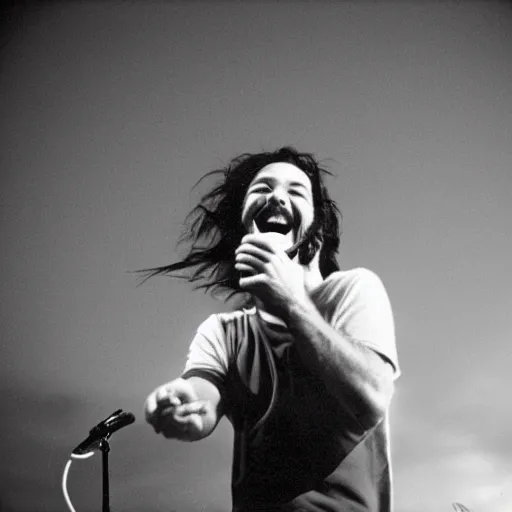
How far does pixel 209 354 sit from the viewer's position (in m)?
2.45

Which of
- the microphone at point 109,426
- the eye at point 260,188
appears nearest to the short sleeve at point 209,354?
the microphone at point 109,426

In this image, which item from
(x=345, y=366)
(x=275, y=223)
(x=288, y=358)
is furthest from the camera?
(x=275, y=223)

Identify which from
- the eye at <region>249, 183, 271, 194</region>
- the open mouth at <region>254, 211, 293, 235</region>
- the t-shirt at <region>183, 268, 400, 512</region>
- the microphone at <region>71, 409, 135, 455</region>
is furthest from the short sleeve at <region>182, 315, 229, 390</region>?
the eye at <region>249, 183, 271, 194</region>

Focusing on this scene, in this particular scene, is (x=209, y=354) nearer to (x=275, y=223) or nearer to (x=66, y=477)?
(x=275, y=223)

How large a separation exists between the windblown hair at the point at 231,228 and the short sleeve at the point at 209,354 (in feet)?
0.48

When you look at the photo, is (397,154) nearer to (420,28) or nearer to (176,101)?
(420,28)

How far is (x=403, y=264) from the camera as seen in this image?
263cm

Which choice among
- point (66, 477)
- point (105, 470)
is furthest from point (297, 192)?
point (66, 477)

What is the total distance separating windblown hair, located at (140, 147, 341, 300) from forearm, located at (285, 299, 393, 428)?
0.30 m

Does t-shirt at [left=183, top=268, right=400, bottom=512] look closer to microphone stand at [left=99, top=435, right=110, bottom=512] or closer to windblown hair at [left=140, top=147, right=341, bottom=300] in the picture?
windblown hair at [left=140, top=147, right=341, bottom=300]

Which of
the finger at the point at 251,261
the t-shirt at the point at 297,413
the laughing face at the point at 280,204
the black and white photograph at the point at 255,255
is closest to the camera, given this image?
the t-shirt at the point at 297,413

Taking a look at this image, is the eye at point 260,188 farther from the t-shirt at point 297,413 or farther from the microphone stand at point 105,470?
the microphone stand at point 105,470

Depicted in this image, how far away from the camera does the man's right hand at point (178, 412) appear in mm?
2357

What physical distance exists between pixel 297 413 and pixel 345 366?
23 cm
